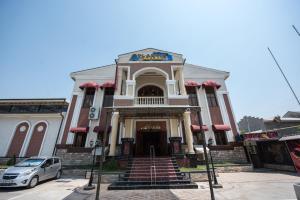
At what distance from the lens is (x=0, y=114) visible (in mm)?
14375

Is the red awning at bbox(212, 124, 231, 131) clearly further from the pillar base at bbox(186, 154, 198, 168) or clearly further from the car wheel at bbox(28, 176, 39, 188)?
the car wheel at bbox(28, 176, 39, 188)

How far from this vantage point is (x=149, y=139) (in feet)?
40.7

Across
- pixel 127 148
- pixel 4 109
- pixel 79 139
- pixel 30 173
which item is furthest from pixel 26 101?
pixel 127 148

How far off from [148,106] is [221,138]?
29.9ft

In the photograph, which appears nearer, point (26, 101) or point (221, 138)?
point (221, 138)

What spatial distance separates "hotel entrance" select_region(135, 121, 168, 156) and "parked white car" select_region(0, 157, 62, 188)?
6.05 m

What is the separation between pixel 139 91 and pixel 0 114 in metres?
14.8

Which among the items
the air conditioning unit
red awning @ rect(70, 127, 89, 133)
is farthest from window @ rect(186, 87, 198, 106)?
red awning @ rect(70, 127, 89, 133)

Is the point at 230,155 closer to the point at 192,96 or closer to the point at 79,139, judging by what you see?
the point at 192,96

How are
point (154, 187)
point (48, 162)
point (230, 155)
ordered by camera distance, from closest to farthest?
1. point (154, 187)
2. point (48, 162)
3. point (230, 155)

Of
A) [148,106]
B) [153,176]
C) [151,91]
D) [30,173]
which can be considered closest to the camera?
[30,173]

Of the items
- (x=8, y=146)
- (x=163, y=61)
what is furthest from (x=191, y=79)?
(x=8, y=146)

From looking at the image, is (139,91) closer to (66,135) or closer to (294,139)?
(66,135)

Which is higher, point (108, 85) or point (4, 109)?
point (108, 85)
